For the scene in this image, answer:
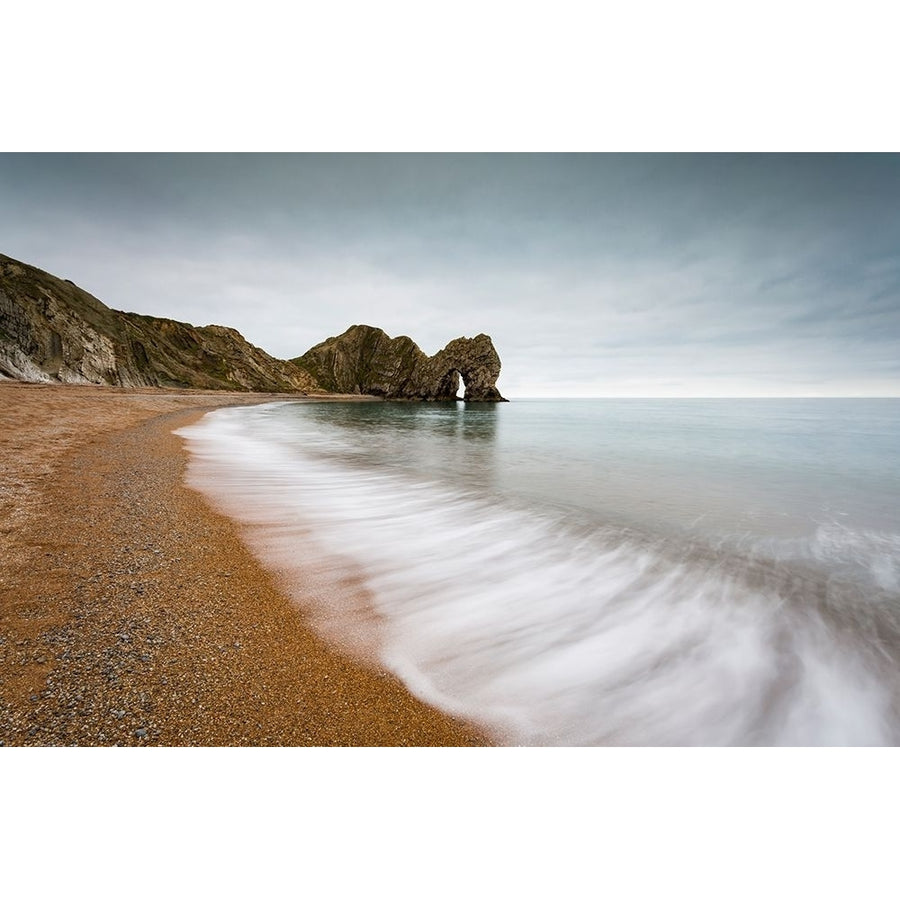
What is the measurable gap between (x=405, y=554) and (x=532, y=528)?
9.58ft

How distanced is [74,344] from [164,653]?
75907 millimetres

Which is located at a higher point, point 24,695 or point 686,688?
point 24,695

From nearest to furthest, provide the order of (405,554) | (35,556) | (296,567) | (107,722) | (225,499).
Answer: (107,722) → (35,556) → (296,567) → (405,554) → (225,499)

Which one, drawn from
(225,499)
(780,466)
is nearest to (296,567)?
(225,499)

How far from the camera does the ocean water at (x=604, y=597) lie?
328 centimetres

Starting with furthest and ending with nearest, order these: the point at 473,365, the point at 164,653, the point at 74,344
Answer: the point at 473,365 → the point at 74,344 → the point at 164,653

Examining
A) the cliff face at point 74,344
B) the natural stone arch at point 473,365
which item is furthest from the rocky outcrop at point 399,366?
the cliff face at point 74,344

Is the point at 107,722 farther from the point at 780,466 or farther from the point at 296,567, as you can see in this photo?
the point at 780,466

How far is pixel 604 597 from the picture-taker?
5.10 metres

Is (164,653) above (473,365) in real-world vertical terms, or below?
below

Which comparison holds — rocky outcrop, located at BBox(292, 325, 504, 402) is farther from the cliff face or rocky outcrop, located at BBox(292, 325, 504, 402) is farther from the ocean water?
the ocean water

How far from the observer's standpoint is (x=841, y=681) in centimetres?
380

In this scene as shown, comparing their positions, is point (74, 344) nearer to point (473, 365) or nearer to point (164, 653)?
point (164, 653)

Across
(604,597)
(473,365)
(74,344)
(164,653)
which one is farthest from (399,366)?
(164,653)
